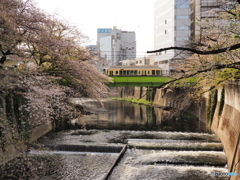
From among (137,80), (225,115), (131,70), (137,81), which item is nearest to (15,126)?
(225,115)

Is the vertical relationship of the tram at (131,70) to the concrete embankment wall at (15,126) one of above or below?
above

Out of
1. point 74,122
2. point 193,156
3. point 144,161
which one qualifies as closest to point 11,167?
point 144,161

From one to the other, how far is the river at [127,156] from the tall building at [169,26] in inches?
1528

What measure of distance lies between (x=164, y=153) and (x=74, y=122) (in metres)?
13.9

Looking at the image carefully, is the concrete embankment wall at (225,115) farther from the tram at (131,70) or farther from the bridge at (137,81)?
the tram at (131,70)

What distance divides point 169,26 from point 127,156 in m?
55.1

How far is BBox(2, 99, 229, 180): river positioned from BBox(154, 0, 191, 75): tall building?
38.8m

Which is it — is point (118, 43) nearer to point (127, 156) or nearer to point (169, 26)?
point (169, 26)

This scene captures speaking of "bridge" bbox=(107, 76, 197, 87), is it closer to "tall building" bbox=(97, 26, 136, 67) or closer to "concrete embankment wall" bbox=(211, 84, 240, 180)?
"concrete embankment wall" bbox=(211, 84, 240, 180)

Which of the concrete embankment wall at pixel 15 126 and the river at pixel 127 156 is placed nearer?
the river at pixel 127 156

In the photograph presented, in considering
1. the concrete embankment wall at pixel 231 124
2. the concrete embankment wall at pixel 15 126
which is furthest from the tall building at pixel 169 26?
the concrete embankment wall at pixel 15 126

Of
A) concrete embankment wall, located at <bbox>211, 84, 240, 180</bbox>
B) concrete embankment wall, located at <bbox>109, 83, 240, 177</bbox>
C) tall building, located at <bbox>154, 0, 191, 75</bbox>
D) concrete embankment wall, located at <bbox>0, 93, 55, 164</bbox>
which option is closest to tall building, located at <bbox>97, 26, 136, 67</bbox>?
tall building, located at <bbox>154, 0, 191, 75</bbox>

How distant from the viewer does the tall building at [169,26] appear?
207 ft

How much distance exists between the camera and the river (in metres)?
13.4
